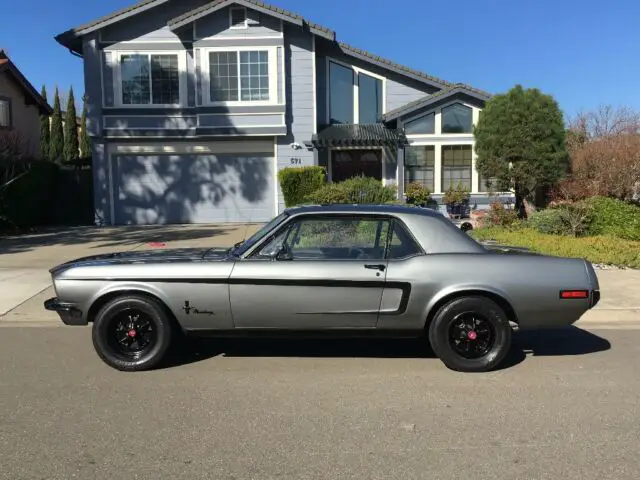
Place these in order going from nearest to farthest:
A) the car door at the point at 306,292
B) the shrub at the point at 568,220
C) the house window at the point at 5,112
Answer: the car door at the point at 306,292, the shrub at the point at 568,220, the house window at the point at 5,112

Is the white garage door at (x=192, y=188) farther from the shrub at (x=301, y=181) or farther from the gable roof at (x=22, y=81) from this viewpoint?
the gable roof at (x=22, y=81)

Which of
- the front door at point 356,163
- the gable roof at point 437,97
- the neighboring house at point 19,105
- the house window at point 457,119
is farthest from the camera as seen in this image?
the neighboring house at point 19,105

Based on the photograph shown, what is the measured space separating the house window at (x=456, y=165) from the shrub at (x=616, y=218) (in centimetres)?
672

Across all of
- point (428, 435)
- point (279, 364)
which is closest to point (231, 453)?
point (428, 435)

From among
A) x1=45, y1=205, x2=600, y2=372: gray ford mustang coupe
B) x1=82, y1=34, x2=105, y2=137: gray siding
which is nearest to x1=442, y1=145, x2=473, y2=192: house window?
x1=82, y1=34, x2=105, y2=137: gray siding

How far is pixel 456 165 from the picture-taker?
19641 millimetres

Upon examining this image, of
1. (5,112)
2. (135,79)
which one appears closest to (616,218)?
(135,79)

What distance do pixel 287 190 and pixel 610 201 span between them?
8.98 metres

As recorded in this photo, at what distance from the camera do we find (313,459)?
3516 mm

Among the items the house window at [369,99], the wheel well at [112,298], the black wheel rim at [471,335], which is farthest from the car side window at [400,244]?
the house window at [369,99]

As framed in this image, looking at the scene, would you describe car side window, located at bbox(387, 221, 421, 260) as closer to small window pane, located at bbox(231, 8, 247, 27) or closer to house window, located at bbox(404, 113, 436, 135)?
house window, located at bbox(404, 113, 436, 135)

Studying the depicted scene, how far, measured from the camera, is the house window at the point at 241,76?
18781 mm

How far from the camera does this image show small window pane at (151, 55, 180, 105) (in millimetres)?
19141

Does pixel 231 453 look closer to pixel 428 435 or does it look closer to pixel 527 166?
pixel 428 435
